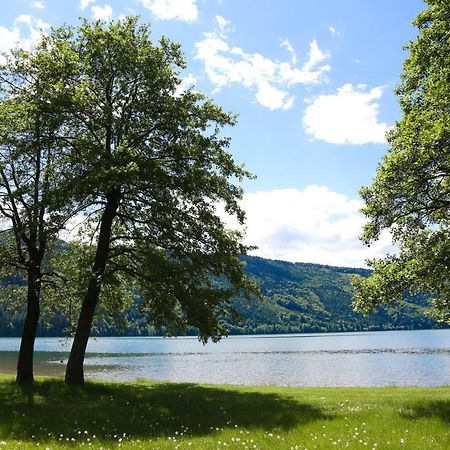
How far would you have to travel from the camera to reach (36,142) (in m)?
22.2

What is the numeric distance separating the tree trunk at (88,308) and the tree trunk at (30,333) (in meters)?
2.45

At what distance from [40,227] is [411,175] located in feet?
57.7

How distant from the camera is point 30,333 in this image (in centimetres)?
2528

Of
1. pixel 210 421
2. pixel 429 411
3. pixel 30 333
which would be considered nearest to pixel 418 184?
pixel 429 411

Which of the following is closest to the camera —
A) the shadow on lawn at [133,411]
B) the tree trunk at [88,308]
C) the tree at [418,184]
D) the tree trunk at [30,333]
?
the shadow on lawn at [133,411]

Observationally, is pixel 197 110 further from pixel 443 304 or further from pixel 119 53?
pixel 443 304

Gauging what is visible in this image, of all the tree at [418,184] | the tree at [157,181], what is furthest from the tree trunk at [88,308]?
the tree at [418,184]

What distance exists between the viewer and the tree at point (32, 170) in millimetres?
22156

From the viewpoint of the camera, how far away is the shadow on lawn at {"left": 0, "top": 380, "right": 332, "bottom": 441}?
1424 centimetres

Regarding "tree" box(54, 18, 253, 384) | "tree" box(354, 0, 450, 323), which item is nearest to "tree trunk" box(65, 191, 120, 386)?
"tree" box(54, 18, 253, 384)

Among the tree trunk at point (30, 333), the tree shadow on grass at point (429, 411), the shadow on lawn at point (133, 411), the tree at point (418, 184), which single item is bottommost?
the shadow on lawn at point (133, 411)

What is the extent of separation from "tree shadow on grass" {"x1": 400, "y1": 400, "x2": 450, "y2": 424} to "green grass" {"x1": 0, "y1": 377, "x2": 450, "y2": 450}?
3 cm

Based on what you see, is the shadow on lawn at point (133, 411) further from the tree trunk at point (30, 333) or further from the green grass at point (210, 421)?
the tree trunk at point (30, 333)

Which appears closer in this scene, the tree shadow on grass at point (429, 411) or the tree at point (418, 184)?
the tree shadow on grass at point (429, 411)
